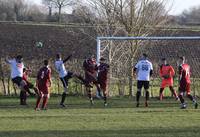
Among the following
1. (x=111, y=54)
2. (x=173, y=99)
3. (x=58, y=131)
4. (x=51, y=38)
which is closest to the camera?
(x=58, y=131)

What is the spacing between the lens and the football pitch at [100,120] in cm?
1516

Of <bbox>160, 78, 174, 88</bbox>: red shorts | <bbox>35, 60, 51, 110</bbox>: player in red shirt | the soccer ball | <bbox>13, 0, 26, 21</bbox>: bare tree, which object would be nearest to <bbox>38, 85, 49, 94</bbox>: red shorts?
<bbox>35, 60, 51, 110</bbox>: player in red shirt

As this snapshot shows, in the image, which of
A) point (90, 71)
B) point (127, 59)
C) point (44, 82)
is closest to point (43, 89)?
point (44, 82)

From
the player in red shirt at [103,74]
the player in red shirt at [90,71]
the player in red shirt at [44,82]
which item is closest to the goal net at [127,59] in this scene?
the player in red shirt at [90,71]

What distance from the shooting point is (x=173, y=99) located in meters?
26.0

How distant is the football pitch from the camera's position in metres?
15.2

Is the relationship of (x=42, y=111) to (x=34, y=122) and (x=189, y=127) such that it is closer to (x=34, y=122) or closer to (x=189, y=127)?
(x=34, y=122)

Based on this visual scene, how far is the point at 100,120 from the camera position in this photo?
58.5 ft

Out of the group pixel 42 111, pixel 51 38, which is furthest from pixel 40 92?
pixel 51 38

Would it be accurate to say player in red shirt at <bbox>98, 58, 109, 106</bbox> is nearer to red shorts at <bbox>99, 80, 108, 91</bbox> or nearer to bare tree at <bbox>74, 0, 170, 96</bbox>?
red shorts at <bbox>99, 80, 108, 91</bbox>

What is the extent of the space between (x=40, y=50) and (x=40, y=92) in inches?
1130

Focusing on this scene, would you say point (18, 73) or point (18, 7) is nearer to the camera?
point (18, 73)

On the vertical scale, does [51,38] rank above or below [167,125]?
above

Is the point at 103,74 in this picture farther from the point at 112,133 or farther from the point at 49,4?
the point at 49,4
